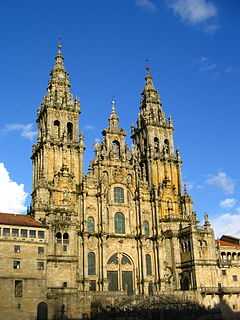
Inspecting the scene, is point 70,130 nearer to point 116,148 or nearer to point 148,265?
point 116,148

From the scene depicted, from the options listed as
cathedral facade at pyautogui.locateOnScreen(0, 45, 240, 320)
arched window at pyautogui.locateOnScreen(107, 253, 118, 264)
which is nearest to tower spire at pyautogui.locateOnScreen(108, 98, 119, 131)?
cathedral facade at pyautogui.locateOnScreen(0, 45, 240, 320)

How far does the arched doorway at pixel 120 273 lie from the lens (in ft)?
241

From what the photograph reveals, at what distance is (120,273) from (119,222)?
817cm

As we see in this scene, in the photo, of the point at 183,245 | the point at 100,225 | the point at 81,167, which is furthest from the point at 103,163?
the point at 183,245

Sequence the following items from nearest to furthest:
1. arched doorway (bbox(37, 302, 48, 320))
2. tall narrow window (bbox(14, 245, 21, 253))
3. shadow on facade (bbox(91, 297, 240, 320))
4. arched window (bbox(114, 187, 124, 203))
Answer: arched doorway (bbox(37, 302, 48, 320)), tall narrow window (bbox(14, 245, 21, 253)), shadow on facade (bbox(91, 297, 240, 320)), arched window (bbox(114, 187, 124, 203))

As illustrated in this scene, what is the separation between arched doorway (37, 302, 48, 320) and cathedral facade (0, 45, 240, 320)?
9.68 feet

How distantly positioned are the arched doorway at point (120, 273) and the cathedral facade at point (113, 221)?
0.15 metres

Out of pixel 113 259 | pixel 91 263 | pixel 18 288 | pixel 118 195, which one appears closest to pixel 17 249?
pixel 18 288

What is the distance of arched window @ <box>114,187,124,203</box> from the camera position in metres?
78.7

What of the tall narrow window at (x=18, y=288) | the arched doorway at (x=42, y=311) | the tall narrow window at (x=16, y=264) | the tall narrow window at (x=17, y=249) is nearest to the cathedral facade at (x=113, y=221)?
the tall narrow window at (x=17, y=249)

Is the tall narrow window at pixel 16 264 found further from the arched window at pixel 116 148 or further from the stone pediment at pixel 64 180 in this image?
the arched window at pixel 116 148

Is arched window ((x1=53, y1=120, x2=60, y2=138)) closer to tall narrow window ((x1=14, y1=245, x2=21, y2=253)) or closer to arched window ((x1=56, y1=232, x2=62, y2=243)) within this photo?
arched window ((x1=56, y1=232, x2=62, y2=243))

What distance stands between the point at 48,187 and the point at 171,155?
82.6ft

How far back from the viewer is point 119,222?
77.4m
